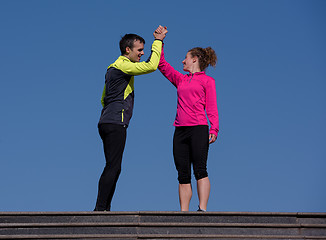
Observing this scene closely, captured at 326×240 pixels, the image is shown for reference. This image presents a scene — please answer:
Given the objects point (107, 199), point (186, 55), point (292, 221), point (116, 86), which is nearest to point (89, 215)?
point (107, 199)

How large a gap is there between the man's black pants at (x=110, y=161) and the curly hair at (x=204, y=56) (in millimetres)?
1708

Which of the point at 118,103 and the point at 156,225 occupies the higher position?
the point at 118,103

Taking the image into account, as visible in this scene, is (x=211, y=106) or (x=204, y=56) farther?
(x=204, y=56)

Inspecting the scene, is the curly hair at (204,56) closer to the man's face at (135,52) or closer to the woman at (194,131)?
the woman at (194,131)

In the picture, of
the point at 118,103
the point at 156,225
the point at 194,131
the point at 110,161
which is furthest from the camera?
the point at 194,131

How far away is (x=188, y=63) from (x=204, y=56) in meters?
0.27

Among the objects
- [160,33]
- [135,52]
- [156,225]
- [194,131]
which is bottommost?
[156,225]

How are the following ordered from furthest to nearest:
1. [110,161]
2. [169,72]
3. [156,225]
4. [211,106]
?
[169,72], [211,106], [110,161], [156,225]

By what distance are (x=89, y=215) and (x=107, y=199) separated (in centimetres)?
66

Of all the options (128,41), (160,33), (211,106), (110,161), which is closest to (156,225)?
(110,161)

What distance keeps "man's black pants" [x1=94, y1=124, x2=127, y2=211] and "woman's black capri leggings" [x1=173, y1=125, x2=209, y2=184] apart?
2.87 feet

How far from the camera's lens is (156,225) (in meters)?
5.84

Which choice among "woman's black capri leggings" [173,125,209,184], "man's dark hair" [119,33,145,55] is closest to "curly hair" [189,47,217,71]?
"man's dark hair" [119,33,145,55]

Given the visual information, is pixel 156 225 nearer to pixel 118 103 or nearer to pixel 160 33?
pixel 118 103
